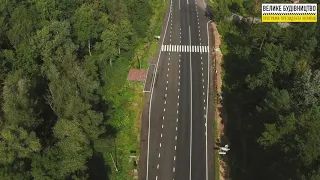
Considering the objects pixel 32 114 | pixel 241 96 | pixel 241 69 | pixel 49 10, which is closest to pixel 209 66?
pixel 241 69

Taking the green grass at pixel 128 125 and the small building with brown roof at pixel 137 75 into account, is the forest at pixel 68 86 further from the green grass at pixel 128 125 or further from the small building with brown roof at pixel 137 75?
the small building with brown roof at pixel 137 75

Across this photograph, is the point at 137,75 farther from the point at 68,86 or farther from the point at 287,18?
the point at 287,18

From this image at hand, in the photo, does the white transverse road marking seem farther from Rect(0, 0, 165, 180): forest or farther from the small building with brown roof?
the small building with brown roof

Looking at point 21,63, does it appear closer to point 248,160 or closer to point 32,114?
point 32,114

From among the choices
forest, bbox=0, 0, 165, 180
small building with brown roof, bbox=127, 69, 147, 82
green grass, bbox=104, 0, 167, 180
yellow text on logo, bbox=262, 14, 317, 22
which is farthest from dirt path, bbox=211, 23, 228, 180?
small building with brown roof, bbox=127, 69, 147, 82

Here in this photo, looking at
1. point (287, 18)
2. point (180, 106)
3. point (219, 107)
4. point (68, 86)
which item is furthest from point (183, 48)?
point (68, 86)

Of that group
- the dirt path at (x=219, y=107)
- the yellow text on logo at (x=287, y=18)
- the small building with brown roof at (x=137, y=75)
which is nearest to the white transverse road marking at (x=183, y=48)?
the dirt path at (x=219, y=107)
